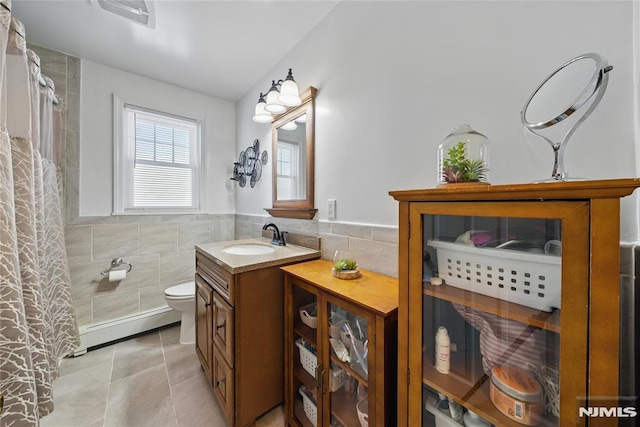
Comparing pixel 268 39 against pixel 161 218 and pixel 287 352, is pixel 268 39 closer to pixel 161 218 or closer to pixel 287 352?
pixel 161 218

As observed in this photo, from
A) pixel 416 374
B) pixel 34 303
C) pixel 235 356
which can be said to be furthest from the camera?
pixel 235 356

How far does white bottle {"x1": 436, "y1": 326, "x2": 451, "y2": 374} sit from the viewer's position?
733mm

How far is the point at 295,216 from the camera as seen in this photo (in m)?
1.81

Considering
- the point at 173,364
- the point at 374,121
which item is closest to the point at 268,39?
the point at 374,121

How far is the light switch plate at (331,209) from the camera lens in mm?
1518

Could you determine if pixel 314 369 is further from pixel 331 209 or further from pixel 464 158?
pixel 464 158

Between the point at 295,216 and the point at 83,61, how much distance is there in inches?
90.9

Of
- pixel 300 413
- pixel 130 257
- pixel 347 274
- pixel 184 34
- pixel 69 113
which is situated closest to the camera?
pixel 347 274

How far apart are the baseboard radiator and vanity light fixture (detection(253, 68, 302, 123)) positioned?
2.16 meters

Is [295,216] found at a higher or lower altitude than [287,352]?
higher

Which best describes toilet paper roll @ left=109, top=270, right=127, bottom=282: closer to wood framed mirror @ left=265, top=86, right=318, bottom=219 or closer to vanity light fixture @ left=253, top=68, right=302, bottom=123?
wood framed mirror @ left=265, top=86, right=318, bottom=219

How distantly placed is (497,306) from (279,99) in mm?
1632

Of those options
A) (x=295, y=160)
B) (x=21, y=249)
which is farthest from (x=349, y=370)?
(x=21, y=249)

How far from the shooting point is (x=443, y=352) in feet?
2.42
